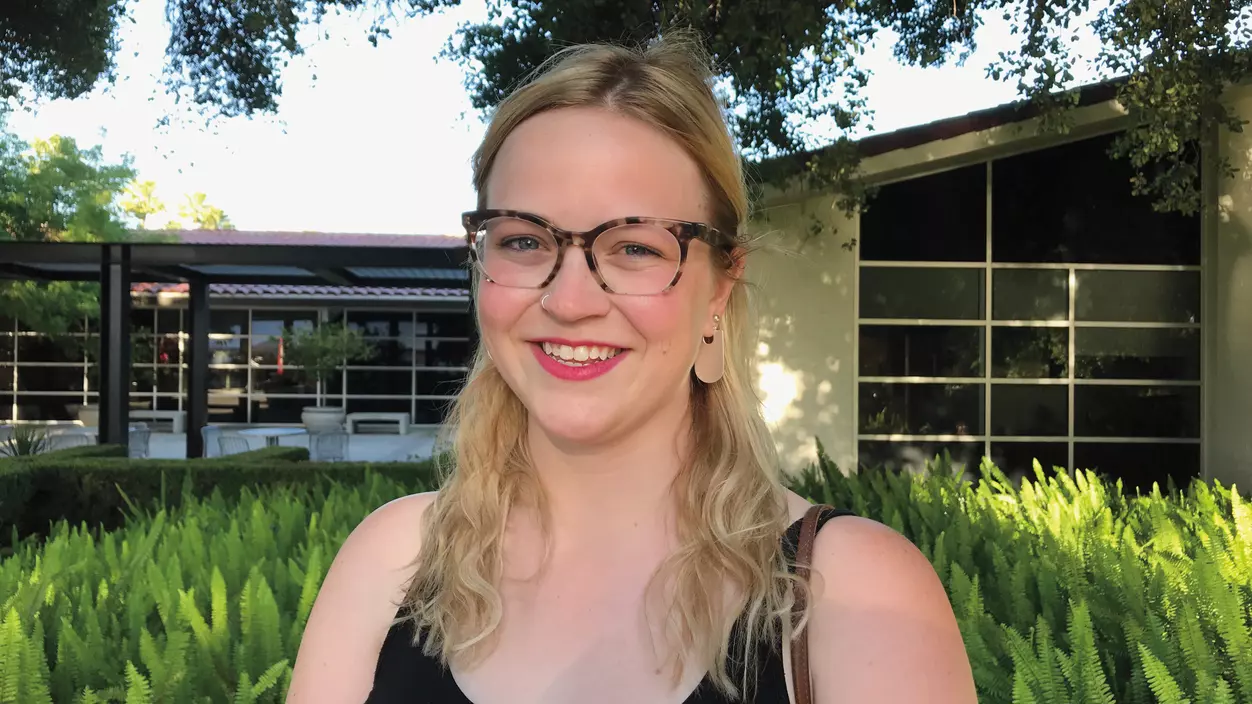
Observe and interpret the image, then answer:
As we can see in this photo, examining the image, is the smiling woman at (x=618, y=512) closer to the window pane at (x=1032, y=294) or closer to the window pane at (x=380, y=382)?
the window pane at (x=1032, y=294)

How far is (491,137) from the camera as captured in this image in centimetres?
158

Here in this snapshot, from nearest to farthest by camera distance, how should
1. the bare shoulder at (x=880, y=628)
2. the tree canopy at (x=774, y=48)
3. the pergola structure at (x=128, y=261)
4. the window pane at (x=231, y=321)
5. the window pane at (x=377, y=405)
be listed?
the bare shoulder at (x=880, y=628) → the tree canopy at (x=774, y=48) → the pergola structure at (x=128, y=261) → the window pane at (x=231, y=321) → the window pane at (x=377, y=405)

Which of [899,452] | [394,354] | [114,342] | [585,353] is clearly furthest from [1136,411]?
[394,354]

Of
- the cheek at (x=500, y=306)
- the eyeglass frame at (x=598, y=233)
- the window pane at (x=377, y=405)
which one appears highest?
the eyeglass frame at (x=598, y=233)

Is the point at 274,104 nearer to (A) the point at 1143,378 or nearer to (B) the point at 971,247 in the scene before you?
(B) the point at 971,247

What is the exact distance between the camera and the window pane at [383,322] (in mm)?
25359

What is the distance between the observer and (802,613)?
1.33 m

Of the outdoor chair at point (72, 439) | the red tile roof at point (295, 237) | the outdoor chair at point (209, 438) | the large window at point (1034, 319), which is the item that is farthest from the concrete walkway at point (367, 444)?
the large window at point (1034, 319)

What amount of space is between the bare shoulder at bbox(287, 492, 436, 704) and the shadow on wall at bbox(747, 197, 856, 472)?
26.9 ft

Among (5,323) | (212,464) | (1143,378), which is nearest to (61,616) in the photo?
(212,464)

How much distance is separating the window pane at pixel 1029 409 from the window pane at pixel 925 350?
442mm

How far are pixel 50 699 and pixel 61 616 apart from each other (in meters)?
0.50

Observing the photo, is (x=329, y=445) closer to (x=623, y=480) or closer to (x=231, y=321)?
(x=231, y=321)

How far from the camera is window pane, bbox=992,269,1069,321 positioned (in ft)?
34.3
